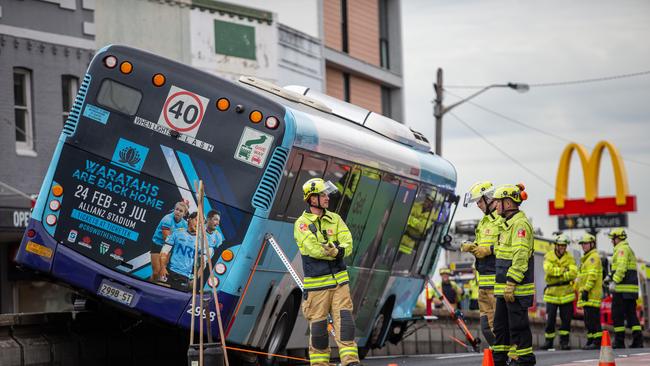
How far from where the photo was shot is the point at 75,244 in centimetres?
1503

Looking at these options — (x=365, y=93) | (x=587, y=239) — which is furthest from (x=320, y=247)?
(x=365, y=93)

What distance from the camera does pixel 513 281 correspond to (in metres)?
14.7

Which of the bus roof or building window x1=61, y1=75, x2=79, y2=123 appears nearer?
the bus roof

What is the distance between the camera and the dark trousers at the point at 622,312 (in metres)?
23.4

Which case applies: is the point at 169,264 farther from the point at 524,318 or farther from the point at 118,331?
the point at 524,318

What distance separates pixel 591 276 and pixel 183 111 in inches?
399

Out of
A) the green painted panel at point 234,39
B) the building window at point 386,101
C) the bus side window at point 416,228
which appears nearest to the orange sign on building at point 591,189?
the building window at point 386,101

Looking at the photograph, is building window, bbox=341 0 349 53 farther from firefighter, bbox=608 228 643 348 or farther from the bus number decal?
the bus number decal

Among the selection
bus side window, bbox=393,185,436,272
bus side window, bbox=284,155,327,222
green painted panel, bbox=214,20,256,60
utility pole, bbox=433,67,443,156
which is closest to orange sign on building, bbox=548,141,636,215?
utility pole, bbox=433,67,443,156

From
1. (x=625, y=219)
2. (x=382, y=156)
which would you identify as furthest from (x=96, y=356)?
(x=625, y=219)

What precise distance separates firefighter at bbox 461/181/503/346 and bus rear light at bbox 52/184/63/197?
4.65 m

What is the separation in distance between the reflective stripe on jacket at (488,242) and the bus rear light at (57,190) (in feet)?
16.1

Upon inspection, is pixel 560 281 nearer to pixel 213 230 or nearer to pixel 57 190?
pixel 213 230

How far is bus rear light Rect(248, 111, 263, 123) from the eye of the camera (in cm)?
1473
